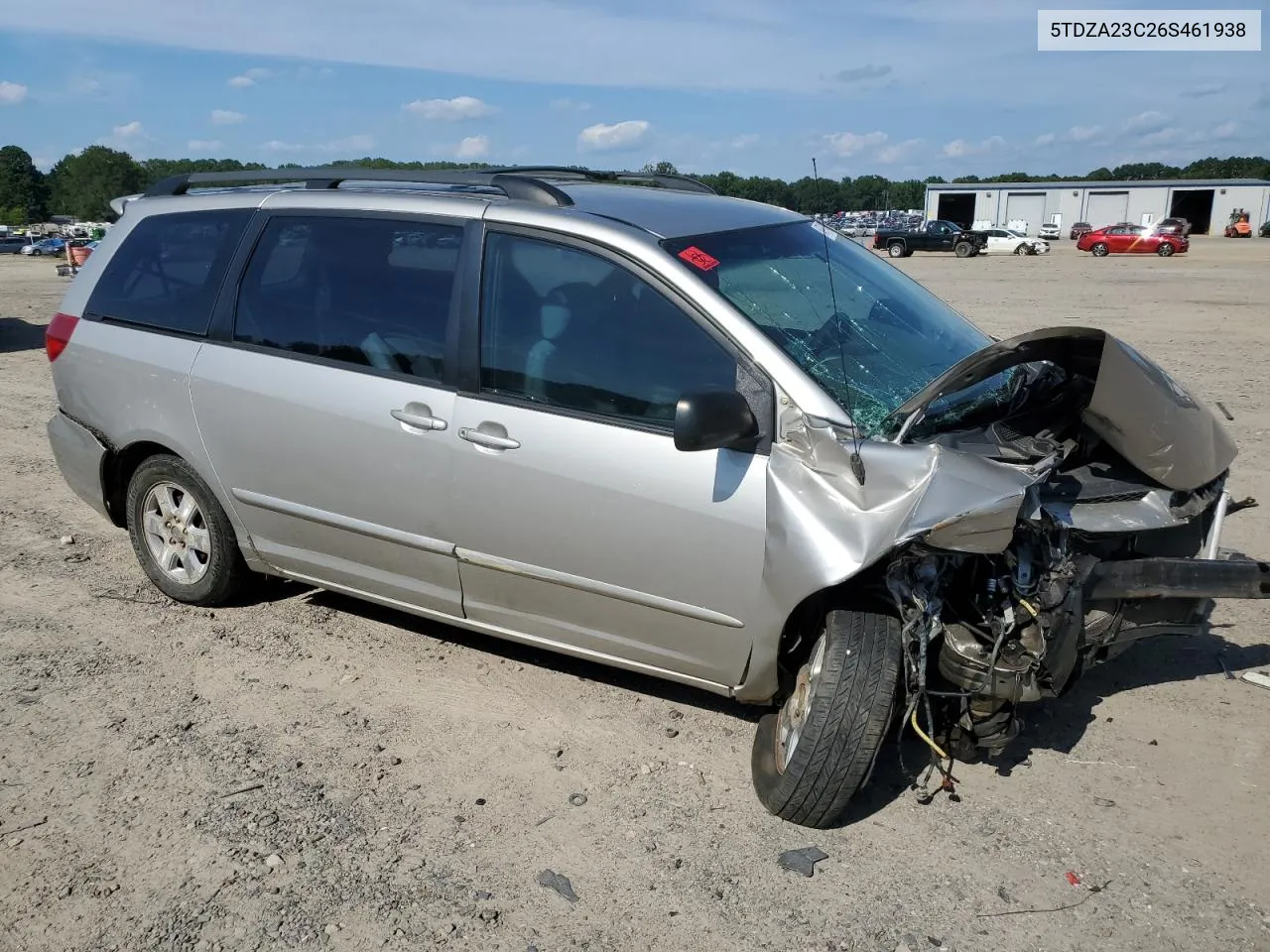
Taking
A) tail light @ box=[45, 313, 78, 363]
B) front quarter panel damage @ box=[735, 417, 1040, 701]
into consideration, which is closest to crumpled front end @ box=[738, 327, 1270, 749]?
front quarter panel damage @ box=[735, 417, 1040, 701]

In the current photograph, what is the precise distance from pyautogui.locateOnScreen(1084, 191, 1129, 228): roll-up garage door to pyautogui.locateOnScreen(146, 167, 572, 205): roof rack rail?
75370 mm

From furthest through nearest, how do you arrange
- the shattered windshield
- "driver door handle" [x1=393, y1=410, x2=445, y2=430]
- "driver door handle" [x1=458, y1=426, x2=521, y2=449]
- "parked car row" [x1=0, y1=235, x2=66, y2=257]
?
"parked car row" [x1=0, y1=235, x2=66, y2=257] → "driver door handle" [x1=393, y1=410, x2=445, y2=430] → "driver door handle" [x1=458, y1=426, x2=521, y2=449] → the shattered windshield

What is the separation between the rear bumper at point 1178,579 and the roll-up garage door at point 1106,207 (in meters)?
75.8

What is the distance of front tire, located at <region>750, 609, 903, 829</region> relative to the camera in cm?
316

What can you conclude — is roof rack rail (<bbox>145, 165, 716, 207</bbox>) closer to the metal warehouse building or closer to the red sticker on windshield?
the red sticker on windshield

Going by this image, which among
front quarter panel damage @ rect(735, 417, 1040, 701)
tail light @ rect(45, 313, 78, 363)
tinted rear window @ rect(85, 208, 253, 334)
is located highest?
tinted rear window @ rect(85, 208, 253, 334)

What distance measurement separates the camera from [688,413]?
124 inches

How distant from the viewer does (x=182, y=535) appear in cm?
488

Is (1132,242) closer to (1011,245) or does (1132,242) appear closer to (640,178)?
(1011,245)

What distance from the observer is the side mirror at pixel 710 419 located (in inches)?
125

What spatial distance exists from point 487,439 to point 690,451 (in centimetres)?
79

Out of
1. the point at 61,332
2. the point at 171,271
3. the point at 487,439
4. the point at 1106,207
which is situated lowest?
the point at 1106,207

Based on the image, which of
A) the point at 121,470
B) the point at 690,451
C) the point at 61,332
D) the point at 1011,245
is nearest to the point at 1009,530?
the point at 690,451

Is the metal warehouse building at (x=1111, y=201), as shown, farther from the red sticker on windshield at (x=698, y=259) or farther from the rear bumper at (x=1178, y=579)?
the rear bumper at (x=1178, y=579)
